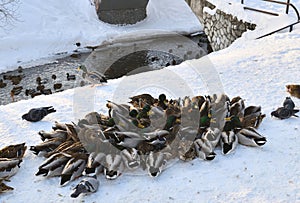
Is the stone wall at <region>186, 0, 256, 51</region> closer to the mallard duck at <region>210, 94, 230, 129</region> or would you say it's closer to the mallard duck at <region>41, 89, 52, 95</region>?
the mallard duck at <region>41, 89, 52, 95</region>

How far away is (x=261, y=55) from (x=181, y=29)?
831 centimetres

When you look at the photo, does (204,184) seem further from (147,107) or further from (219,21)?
(219,21)

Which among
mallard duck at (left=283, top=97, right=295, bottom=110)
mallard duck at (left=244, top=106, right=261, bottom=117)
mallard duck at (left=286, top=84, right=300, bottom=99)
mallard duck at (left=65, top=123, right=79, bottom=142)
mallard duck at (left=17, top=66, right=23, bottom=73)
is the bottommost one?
mallard duck at (left=17, top=66, right=23, bottom=73)

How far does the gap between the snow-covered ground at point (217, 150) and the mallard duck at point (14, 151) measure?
0.09m

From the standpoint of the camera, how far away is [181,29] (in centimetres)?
1503

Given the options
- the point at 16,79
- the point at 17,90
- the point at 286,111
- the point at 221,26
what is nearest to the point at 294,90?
the point at 286,111

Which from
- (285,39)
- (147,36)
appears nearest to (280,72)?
(285,39)

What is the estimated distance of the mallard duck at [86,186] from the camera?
141 inches

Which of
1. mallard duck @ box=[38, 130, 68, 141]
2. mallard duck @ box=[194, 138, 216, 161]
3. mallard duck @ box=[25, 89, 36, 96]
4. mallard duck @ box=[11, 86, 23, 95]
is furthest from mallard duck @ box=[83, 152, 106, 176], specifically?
mallard duck @ box=[11, 86, 23, 95]

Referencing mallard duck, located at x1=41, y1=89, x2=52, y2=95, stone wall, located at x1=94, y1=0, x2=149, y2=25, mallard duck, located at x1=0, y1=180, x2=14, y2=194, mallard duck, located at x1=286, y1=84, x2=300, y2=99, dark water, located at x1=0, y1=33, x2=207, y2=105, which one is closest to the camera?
mallard duck, located at x1=0, y1=180, x2=14, y2=194

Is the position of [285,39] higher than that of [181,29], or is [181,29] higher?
[285,39]

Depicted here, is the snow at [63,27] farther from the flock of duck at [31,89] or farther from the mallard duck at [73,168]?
the mallard duck at [73,168]

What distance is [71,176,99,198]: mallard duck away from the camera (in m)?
3.57

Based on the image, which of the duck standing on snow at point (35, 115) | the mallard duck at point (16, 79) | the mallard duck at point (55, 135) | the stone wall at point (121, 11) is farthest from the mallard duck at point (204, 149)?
the stone wall at point (121, 11)
